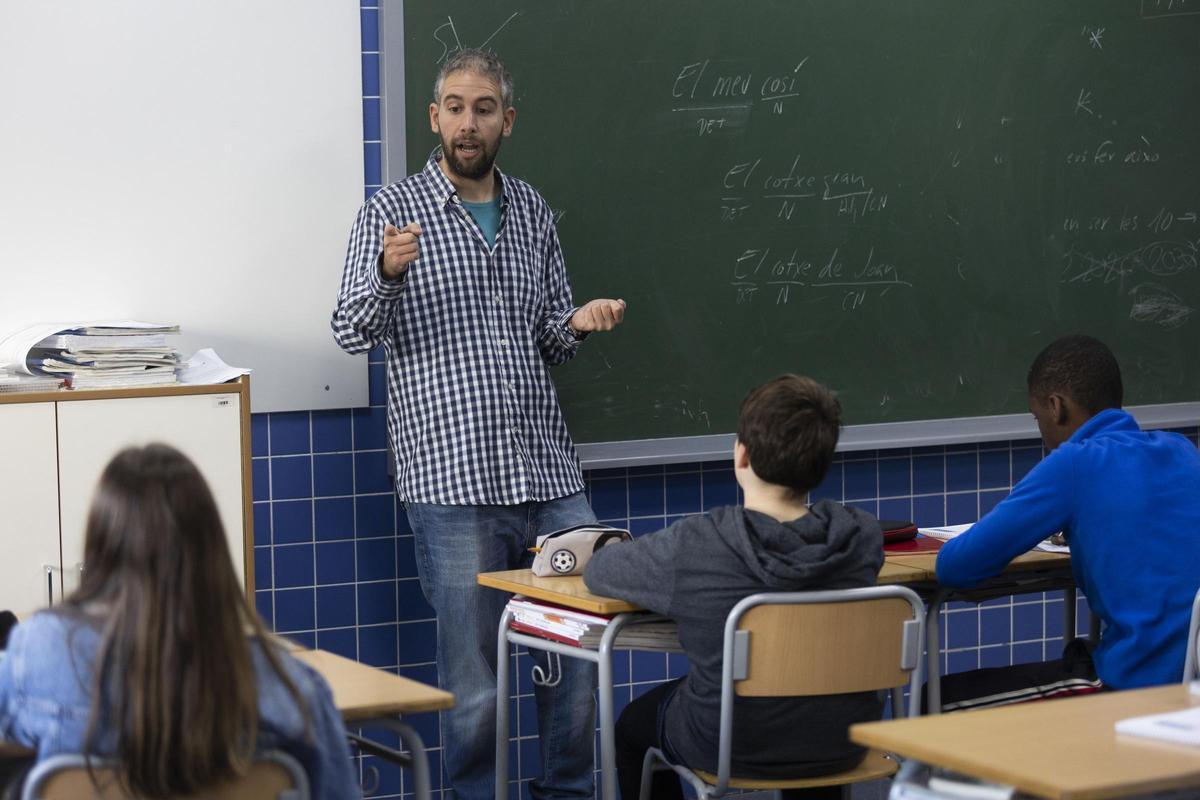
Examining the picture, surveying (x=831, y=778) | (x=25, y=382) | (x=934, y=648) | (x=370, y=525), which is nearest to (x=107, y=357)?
(x=25, y=382)

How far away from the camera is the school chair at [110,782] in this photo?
183cm

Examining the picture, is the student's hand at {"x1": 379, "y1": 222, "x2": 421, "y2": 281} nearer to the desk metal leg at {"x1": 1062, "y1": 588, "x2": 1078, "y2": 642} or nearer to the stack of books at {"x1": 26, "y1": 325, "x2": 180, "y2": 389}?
the stack of books at {"x1": 26, "y1": 325, "x2": 180, "y2": 389}

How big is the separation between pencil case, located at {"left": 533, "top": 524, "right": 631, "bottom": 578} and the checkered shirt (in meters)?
0.48

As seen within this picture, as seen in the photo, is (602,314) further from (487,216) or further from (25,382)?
(25,382)

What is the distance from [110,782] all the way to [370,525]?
2195mm

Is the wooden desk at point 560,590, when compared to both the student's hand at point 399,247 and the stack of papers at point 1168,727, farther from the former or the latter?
the stack of papers at point 1168,727

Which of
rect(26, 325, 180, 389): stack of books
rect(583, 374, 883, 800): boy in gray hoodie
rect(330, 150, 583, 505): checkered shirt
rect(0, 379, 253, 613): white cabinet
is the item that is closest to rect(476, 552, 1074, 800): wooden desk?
rect(583, 374, 883, 800): boy in gray hoodie

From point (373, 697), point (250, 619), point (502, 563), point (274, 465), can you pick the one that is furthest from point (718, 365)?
point (250, 619)

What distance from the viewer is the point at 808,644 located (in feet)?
8.89

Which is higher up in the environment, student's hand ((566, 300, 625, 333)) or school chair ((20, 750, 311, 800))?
student's hand ((566, 300, 625, 333))

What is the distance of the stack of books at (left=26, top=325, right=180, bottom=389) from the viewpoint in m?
3.33

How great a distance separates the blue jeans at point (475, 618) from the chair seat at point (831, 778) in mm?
928

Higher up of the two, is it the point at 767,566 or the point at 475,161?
the point at 475,161

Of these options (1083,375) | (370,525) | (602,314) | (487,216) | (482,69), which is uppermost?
(482,69)
